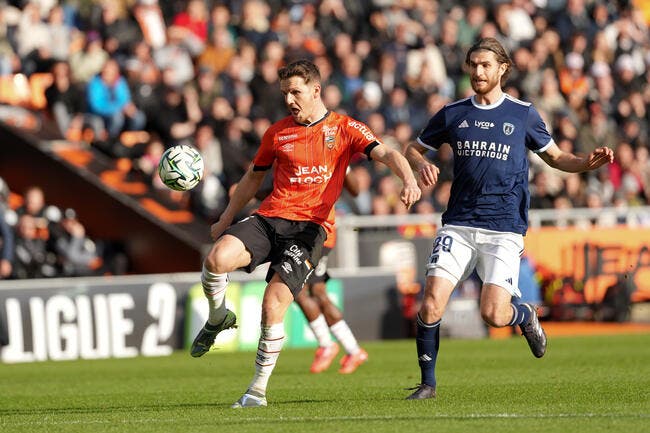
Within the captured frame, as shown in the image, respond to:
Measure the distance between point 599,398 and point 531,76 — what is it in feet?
55.7

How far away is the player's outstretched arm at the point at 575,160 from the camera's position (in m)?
9.63

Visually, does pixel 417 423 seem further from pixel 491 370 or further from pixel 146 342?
pixel 146 342

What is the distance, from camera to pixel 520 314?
33.7 feet

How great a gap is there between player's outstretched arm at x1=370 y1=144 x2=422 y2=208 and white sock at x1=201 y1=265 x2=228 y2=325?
1.35m

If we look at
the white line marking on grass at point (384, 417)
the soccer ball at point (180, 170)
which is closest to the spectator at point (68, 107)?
the soccer ball at point (180, 170)

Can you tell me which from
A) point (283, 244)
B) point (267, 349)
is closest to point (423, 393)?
point (267, 349)

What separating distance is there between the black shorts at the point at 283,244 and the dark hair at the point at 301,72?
994 mm

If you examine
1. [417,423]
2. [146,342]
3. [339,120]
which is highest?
[339,120]

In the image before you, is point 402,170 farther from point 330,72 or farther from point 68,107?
point 330,72

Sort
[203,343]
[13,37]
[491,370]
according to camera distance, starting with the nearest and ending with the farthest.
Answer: [203,343]
[491,370]
[13,37]

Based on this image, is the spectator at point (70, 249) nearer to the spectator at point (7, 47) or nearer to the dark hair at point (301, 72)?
the spectator at point (7, 47)

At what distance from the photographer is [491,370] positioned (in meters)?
13.5

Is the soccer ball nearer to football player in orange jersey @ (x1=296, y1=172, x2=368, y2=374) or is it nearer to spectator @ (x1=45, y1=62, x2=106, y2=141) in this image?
football player in orange jersey @ (x1=296, y1=172, x2=368, y2=374)

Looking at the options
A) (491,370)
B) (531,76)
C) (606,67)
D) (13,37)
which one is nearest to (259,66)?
(13,37)
